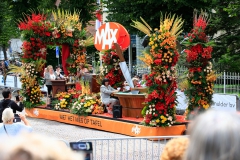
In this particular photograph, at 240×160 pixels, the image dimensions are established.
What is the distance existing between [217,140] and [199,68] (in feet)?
37.9

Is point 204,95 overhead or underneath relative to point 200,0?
underneath

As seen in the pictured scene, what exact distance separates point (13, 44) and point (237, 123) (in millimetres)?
52688

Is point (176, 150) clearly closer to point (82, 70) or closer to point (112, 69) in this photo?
point (112, 69)

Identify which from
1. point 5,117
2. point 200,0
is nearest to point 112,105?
point 5,117

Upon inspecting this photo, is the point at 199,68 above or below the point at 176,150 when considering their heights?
above

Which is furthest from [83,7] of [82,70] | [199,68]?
[199,68]

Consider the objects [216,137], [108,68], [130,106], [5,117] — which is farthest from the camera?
[108,68]

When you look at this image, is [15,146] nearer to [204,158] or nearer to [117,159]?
[204,158]

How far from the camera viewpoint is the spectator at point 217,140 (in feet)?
7.04

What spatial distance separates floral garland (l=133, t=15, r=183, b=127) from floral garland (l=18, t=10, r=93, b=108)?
548 cm

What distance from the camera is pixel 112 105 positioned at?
15.5m

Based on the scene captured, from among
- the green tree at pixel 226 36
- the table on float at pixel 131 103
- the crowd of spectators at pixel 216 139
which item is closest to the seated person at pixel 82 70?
the table on float at pixel 131 103

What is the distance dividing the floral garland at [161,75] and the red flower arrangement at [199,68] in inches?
26.6

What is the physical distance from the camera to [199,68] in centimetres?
1357
